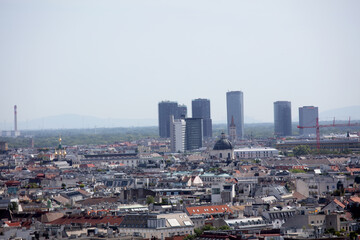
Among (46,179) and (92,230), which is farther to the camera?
(46,179)

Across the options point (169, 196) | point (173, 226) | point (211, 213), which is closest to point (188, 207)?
point (211, 213)

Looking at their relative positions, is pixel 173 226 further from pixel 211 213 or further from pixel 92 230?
pixel 211 213

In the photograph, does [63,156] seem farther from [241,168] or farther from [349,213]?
[349,213]

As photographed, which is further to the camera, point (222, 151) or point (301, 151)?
point (301, 151)

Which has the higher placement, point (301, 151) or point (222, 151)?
point (222, 151)

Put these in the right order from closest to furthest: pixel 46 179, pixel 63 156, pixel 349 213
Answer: pixel 349 213, pixel 46 179, pixel 63 156

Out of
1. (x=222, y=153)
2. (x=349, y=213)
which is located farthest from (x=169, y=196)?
(x=222, y=153)

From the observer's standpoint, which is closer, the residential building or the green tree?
the residential building

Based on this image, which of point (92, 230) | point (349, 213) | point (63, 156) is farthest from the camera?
point (63, 156)

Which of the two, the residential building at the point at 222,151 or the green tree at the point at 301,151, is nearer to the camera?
the residential building at the point at 222,151
